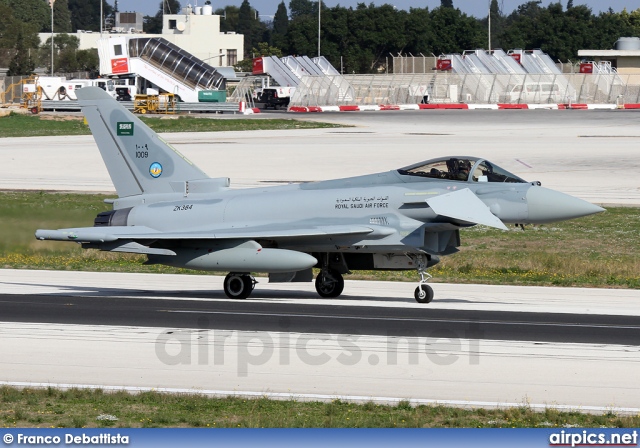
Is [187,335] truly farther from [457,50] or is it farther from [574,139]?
[457,50]

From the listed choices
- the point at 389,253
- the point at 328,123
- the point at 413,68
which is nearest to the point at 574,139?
the point at 328,123

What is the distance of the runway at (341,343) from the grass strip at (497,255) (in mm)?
2685

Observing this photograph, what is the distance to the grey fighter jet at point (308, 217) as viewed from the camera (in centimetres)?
1923

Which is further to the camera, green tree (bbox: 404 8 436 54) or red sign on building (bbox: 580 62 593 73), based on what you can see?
green tree (bbox: 404 8 436 54)

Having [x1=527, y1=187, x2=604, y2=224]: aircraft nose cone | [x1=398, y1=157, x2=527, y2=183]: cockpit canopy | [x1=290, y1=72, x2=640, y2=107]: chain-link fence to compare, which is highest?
[x1=290, y1=72, x2=640, y2=107]: chain-link fence

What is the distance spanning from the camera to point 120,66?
9400cm

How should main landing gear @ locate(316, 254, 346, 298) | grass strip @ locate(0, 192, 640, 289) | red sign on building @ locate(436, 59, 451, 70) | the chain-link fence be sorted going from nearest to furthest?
1. main landing gear @ locate(316, 254, 346, 298)
2. grass strip @ locate(0, 192, 640, 289)
3. the chain-link fence
4. red sign on building @ locate(436, 59, 451, 70)

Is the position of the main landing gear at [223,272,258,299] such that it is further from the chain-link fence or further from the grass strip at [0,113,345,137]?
the chain-link fence

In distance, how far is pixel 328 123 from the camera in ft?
233

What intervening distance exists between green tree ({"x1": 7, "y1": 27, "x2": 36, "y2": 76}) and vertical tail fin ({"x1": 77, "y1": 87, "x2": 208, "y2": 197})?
413 feet

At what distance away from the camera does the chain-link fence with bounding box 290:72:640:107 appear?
9531cm

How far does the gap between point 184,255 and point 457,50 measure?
472 feet

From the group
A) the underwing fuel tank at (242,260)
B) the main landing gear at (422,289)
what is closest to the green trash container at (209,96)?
the underwing fuel tank at (242,260)

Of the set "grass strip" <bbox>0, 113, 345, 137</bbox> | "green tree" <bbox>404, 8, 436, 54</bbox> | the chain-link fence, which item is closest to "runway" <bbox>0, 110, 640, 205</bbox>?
"grass strip" <bbox>0, 113, 345, 137</bbox>
